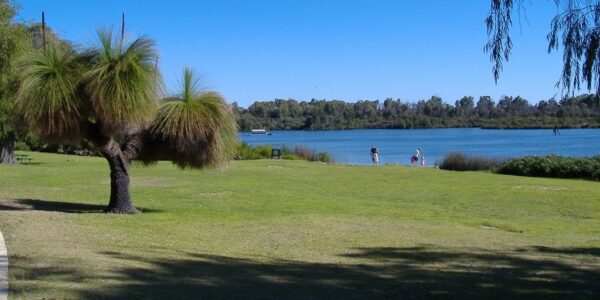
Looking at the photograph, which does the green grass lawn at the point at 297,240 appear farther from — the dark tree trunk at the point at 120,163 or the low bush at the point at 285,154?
the low bush at the point at 285,154

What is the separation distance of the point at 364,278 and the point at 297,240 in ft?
15.1

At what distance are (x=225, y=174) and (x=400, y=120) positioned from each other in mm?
115624

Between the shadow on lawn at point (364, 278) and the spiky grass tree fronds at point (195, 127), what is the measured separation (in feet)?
20.0

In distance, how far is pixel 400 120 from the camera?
146625mm

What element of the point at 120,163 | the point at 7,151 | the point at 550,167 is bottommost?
the point at 550,167

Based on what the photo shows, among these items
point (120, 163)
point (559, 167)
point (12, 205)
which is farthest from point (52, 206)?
point (559, 167)

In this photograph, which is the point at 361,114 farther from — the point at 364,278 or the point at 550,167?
the point at 364,278

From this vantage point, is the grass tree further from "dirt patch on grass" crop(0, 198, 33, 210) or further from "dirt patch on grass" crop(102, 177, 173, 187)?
"dirt patch on grass" crop(102, 177, 173, 187)

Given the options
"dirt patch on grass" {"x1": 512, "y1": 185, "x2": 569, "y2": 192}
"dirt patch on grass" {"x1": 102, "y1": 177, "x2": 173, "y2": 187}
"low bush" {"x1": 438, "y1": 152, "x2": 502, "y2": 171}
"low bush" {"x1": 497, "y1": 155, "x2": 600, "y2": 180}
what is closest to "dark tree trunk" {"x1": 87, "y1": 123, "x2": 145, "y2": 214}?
"dirt patch on grass" {"x1": 102, "y1": 177, "x2": 173, "y2": 187}

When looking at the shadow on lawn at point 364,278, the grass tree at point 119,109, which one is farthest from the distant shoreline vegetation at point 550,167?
the shadow on lawn at point 364,278

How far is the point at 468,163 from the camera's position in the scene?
44625 millimetres

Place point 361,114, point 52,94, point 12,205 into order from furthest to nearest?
1. point 361,114
2. point 12,205
3. point 52,94

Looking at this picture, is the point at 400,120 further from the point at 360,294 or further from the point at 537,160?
the point at 360,294

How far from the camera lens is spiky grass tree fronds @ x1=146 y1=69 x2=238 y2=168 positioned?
16906mm
